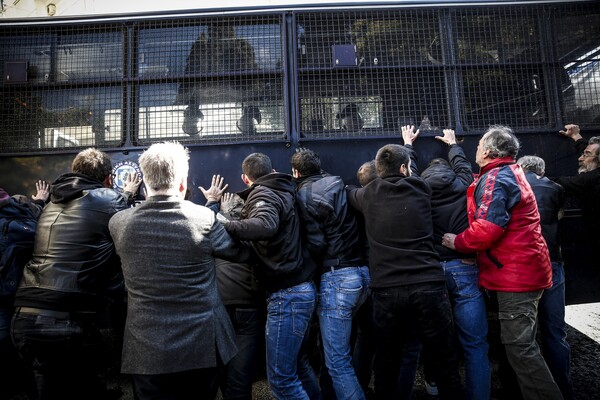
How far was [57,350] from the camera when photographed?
2.48m

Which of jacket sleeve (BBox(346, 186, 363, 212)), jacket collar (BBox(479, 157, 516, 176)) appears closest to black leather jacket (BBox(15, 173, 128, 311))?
jacket sleeve (BBox(346, 186, 363, 212))

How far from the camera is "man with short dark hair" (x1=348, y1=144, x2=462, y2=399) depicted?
8.72 ft

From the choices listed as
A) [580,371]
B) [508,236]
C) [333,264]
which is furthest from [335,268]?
[580,371]

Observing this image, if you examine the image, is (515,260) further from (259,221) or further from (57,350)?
(57,350)

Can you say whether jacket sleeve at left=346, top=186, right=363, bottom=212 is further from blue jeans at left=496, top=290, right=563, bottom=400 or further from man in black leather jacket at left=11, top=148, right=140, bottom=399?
man in black leather jacket at left=11, top=148, right=140, bottom=399

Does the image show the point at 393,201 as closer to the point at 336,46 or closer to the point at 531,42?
the point at 336,46

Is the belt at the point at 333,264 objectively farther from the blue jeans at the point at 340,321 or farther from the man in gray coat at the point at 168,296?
the man in gray coat at the point at 168,296

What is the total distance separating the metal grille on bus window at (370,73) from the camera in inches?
160

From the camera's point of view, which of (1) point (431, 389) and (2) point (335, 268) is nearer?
(2) point (335, 268)

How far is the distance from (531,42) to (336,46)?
6.77 feet

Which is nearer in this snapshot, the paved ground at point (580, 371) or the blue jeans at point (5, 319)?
the blue jeans at point (5, 319)

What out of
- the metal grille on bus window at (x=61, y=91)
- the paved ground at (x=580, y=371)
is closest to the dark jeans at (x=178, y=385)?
the paved ground at (x=580, y=371)

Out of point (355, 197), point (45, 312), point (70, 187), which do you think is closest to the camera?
point (45, 312)

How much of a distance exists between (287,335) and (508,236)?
1.75 meters
